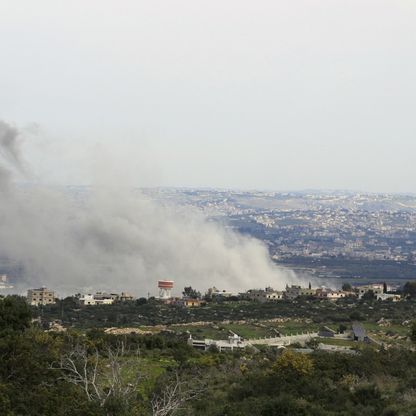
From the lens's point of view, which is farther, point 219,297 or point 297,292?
point 297,292

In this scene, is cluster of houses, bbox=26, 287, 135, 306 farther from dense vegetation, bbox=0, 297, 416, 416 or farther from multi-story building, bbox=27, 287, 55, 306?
dense vegetation, bbox=0, 297, 416, 416

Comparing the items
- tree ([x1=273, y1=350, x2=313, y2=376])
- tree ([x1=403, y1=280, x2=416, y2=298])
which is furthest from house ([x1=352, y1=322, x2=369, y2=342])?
tree ([x1=403, y1=280, x2=416, y2=298])

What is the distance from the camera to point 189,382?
50.2ft

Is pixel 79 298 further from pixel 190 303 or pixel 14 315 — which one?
pixel 14 315

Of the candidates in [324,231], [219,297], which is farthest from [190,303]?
[324,231]

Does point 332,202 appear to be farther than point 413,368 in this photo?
Yes

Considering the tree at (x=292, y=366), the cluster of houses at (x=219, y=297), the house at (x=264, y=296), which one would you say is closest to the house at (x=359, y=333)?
the tree at (x=292, y=366)

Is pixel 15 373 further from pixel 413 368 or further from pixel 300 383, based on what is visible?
pixel 413 368

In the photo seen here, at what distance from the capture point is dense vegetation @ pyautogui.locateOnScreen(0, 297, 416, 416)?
34.8 feet

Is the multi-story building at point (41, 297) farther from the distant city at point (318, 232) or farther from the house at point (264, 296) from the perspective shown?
the house at point (264, 296)

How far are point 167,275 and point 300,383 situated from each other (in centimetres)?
5387

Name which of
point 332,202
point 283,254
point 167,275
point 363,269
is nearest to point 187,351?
point 167,275

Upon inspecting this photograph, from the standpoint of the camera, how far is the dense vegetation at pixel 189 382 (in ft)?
34.8

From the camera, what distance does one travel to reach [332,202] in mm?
199125
